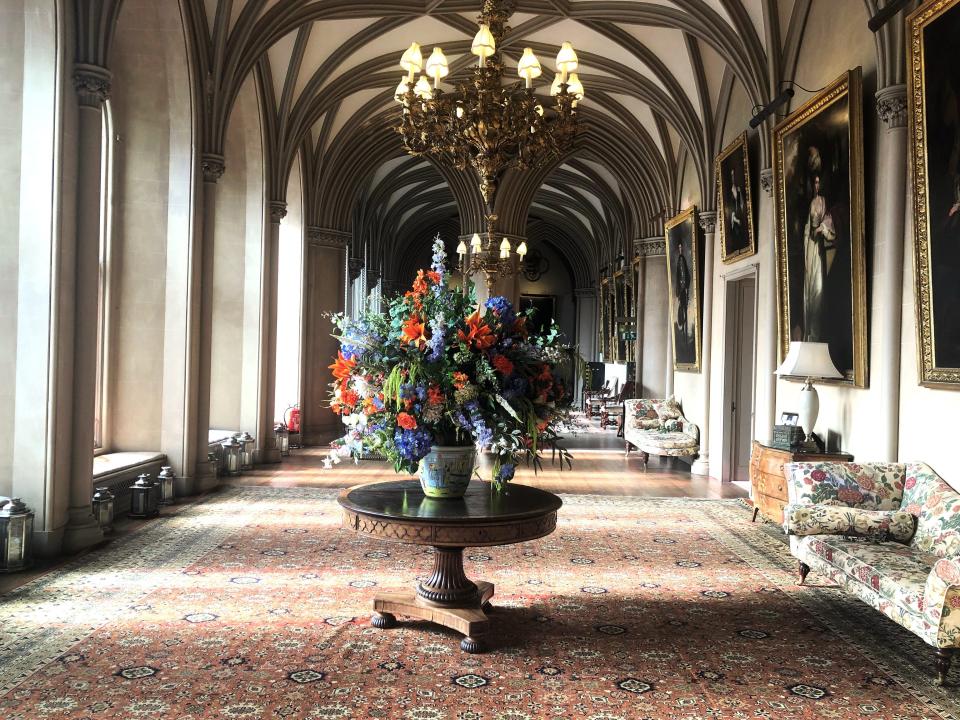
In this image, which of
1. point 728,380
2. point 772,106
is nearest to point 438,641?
point 772,106

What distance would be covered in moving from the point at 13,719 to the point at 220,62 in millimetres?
7280

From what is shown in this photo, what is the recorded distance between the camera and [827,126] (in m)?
6.94

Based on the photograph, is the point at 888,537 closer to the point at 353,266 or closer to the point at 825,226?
the point at 825,226

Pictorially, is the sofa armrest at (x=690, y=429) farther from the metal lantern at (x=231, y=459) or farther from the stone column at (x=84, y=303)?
the stone column at (x=84, y=303)

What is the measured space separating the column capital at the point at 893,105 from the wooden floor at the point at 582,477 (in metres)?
4.67

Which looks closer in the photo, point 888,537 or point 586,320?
point 888,537

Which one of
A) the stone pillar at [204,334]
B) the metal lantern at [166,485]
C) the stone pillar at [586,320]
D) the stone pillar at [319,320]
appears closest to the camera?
the metal lantern at [166,485]

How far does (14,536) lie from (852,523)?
17.6 feet

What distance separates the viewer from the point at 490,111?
22.0ft

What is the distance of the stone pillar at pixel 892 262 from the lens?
5.93 meters

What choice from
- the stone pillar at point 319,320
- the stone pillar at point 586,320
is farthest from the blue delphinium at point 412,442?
the stone pillar at point 586,320

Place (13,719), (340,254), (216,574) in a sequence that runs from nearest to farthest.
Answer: (13,719), (216,574), (340,254)

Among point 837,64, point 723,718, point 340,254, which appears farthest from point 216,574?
point 340,254

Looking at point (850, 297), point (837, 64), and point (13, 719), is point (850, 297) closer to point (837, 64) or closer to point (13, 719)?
point (837, 64)
